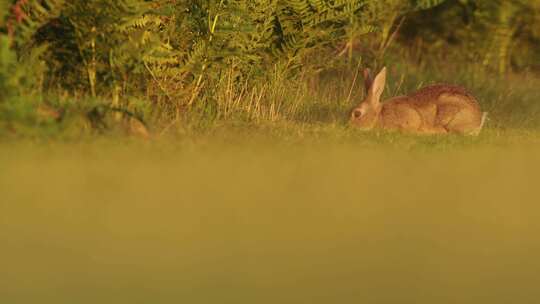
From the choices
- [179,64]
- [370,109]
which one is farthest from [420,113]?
[179,64]

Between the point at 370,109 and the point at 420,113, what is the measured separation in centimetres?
49

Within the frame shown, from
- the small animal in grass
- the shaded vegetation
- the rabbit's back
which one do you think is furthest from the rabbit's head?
the shaded vegetation

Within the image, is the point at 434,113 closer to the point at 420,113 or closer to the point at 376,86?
the point at 420,113

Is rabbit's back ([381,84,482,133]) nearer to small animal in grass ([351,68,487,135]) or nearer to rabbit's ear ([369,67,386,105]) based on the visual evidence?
small animal in grass ([351,68,487,135])

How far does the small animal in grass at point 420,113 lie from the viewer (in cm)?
1106

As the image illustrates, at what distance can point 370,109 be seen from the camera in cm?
1112

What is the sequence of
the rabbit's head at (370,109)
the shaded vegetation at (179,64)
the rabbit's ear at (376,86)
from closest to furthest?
the shaded vegetation at (179,64) → the rabbit's head at (370,109) → the rabbit's ear at (376,86)

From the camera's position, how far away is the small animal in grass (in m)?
11.1

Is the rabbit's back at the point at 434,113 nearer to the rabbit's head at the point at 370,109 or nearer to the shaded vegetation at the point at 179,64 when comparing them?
the rabbit's head at the point at 370,109

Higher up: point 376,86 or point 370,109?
point 376,86

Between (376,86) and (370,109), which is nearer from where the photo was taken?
(370,109)

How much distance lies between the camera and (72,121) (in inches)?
353

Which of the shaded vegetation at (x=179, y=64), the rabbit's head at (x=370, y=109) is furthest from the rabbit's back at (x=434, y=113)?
the shaded vegetation at (x=179, y=64)

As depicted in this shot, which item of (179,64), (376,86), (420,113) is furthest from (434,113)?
(179,64)
